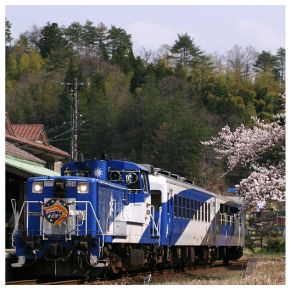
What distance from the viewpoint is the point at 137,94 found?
77312mm

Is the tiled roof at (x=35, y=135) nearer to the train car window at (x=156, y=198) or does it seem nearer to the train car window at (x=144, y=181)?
the train car window at (x=156, y=198)

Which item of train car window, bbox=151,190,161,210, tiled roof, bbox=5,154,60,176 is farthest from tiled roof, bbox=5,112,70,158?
train car window, bbox=151,190,161,210

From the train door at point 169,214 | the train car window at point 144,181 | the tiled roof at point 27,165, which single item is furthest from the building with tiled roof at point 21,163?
the train door at point 169,214

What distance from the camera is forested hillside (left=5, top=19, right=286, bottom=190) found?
65062 millimetres

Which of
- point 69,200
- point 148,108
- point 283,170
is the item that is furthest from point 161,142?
point 69,200

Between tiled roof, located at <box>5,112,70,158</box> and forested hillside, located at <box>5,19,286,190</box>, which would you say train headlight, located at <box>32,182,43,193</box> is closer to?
tiled roof, located at <box>5,112,70,158</box>

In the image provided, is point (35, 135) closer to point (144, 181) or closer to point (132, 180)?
point (144, 181)

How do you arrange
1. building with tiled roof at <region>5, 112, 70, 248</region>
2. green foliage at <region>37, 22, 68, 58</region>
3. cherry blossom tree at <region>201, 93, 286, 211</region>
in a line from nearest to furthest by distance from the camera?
cherry blossom tree at <region>201, 93, 286, 211</region>, building with tiled roof at <region>5, 112, 70, 248</region>, green foliage at <region>37, 22, 68, 58</region>

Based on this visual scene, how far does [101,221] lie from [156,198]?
3610mm

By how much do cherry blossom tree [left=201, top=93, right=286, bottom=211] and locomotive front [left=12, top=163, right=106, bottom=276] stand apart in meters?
6.46

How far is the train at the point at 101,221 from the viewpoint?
35.7 ft

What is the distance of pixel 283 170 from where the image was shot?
16.3 m

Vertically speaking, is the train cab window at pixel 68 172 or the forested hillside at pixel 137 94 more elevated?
the forested hillside at pixel 137 94
